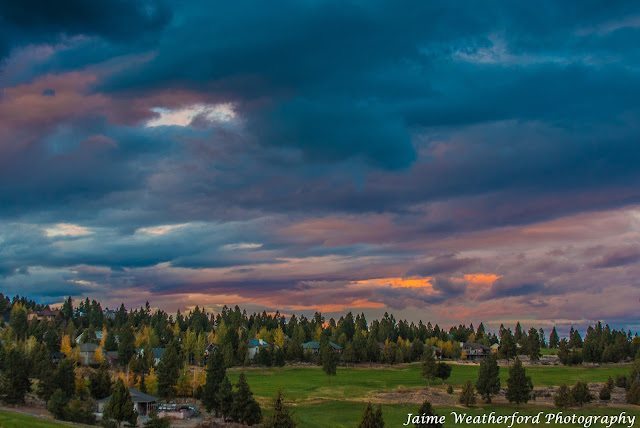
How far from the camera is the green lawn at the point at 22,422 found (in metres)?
64.8

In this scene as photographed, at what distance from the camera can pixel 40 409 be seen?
86.5 meters

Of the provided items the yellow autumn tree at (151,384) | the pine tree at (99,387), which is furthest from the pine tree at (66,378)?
the yellow autumn tree at (151,384)

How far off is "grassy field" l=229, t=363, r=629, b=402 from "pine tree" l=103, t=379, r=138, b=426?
3007 cm

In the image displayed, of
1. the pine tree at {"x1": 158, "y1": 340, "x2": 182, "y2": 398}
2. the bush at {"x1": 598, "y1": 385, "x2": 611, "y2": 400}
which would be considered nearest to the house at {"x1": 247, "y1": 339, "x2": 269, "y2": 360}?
the pine tree at {"x1": 158, "y1": 340, "x2": 182, "y2": 398}

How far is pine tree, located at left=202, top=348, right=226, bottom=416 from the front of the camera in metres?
88.4

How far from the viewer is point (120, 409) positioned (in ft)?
252

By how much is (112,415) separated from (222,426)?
48.7 feet

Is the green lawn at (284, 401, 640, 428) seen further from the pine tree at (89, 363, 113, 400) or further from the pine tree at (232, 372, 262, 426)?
the pine tree at (89, 363, 113, 400)

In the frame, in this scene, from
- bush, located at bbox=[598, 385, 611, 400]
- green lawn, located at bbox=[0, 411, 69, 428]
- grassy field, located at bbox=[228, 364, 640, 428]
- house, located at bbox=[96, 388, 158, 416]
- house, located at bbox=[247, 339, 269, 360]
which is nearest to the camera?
green lawn, located at bbox=[0, 411, 69, 428]

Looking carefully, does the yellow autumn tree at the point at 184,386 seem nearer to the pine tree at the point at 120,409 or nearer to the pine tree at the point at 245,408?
the pine tree at the point at 120,409

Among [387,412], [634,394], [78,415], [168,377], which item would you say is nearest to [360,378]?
[387,412]

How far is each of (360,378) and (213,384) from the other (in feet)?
180

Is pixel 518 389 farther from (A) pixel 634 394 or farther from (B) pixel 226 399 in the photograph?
(B) pixel 226 399

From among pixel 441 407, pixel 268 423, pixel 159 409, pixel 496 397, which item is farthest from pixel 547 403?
pixel 159 409
